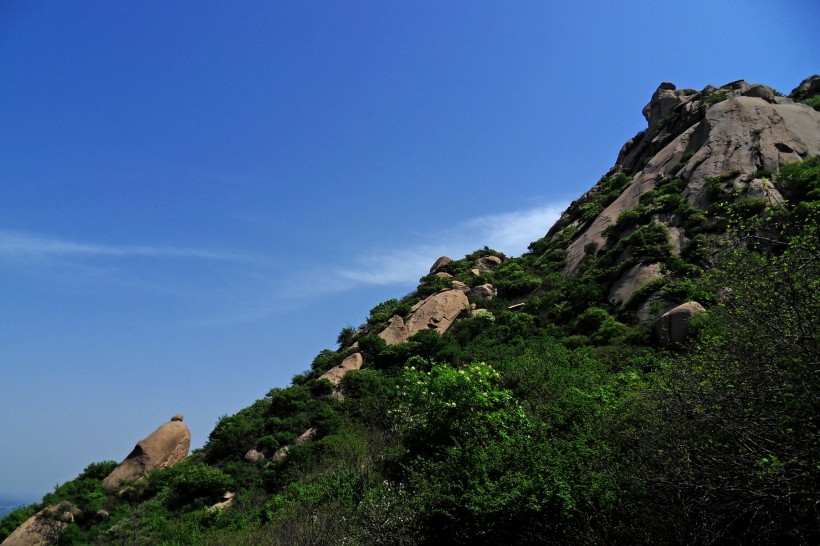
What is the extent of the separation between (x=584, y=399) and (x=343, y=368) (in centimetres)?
2464

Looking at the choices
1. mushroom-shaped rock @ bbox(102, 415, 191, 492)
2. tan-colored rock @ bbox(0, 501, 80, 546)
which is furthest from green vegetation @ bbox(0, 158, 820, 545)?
mushroom-shaped rock @ bbox(102, 415, 191, 492)

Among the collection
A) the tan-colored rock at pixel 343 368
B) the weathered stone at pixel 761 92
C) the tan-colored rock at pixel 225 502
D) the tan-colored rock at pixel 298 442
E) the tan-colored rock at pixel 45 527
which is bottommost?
the tan-colored rock at pixel 225 502

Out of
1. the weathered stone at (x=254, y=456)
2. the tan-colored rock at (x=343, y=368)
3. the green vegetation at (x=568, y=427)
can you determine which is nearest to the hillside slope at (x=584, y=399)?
the green vegetation at (x=568, y=427)

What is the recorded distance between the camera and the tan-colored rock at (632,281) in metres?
33.3

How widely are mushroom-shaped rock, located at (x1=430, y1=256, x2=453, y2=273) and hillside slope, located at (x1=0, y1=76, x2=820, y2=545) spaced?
22 centimetres

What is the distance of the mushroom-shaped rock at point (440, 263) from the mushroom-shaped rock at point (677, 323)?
31.3 m

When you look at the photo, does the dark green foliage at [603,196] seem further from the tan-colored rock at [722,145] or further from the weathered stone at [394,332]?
the weathered stone at [394,332]

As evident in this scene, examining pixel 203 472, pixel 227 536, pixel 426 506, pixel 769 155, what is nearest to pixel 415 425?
pixel 426 506

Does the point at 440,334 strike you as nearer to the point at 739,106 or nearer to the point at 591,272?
the point at 591,272

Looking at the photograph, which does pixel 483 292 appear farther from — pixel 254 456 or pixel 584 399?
pixel 584 399

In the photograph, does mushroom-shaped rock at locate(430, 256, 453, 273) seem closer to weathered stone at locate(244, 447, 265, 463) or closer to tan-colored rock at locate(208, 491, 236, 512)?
A: weathered stone at locate(244, 447, 265, 463)

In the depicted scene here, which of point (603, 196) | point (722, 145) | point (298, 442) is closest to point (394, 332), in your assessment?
point (298, 442)

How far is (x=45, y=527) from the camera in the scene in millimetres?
30891

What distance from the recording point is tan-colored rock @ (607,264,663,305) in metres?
33.3
